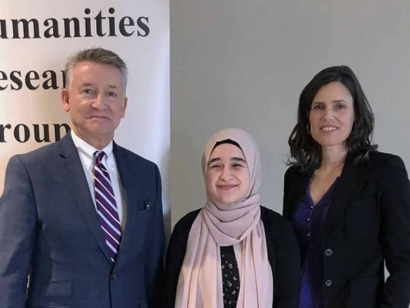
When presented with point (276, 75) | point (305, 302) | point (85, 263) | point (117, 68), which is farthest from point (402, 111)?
point (85, 263)

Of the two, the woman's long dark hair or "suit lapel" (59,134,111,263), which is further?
the woman's long dark hair

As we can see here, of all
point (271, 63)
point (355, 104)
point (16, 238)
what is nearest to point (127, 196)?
point (16, 238)

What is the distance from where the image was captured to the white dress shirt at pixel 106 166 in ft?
5.21

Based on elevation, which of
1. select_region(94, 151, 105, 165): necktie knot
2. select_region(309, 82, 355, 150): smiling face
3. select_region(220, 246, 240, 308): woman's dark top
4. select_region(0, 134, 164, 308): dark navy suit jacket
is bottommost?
→ select_region(220, 246, 240, 308): woman's dark top

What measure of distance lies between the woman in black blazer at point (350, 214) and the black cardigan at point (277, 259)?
11 cm

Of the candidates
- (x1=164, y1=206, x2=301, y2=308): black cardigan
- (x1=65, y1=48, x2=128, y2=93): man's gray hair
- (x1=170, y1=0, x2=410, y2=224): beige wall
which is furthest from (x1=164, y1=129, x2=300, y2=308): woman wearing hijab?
(x1=170, y1=0, x2=410, y2=224): beige wall

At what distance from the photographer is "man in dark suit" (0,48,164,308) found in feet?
4.74

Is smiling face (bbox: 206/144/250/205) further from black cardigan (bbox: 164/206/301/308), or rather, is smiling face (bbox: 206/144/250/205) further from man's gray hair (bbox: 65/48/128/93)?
man's gray hair (bbox: 65/48/128/93)

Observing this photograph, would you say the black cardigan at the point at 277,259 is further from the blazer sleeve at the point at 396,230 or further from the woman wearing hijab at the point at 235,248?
the blazer sleeve at the point at 396,230

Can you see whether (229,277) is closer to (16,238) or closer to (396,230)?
(396,230)

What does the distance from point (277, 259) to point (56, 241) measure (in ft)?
2.55

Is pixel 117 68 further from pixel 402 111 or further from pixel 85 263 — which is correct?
pixel 402 111

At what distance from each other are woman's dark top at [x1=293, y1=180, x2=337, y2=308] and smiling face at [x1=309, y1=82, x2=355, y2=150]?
0.18m

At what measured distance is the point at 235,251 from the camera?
166 cm
